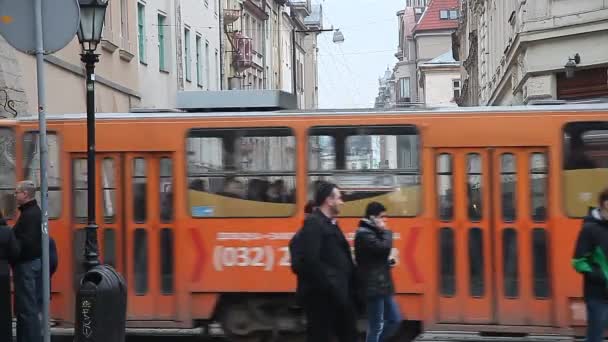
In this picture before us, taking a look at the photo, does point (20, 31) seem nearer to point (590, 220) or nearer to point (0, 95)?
point (590, 220)

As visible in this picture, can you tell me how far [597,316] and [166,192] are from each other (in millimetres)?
5154

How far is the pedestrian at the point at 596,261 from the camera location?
32.0 ft

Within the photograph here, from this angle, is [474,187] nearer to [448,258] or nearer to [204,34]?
[448,258]

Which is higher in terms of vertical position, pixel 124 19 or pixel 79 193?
pixel 124 19

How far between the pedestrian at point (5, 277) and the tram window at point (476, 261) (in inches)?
198

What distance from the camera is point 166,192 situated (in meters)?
12.4

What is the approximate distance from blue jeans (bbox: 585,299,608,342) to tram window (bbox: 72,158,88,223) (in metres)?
5.96

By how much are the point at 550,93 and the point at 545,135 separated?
12059 millimetres

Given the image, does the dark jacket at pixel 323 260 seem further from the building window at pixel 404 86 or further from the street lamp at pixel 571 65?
the building window at pixel 404 86

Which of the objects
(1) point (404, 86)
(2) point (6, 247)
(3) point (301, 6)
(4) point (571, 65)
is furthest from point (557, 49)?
(1) point (404, 86)

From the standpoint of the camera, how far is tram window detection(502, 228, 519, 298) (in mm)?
11859

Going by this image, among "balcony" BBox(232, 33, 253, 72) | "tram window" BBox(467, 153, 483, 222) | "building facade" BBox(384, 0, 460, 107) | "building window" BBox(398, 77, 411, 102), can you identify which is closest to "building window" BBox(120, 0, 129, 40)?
"tram window" BBox(467, 153, 483, 222)

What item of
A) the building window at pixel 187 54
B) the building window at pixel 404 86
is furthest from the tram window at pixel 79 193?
the building window at pixel 404 86

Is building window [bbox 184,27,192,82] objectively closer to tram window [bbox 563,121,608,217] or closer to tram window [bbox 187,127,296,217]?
tram window [bbox 187,127,296,217]
